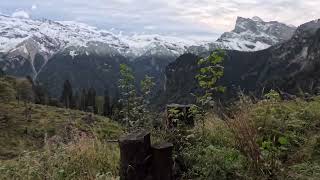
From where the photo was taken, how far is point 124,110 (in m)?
9.92

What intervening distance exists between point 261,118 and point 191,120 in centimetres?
126

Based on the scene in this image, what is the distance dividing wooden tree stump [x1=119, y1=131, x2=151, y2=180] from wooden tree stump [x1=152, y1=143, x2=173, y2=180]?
9 centimetres

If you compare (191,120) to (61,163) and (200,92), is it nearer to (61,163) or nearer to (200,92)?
(200,92)

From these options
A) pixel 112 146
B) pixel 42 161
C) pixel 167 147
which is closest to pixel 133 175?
pixel 167 147

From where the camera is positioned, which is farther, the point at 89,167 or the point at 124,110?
the point at 124,110

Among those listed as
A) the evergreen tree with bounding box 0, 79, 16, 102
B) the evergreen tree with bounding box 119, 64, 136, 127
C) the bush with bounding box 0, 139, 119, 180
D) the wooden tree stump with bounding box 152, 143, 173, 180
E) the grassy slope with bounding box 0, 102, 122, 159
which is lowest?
the grassy slope with bounding box 0, 102, 122, 159

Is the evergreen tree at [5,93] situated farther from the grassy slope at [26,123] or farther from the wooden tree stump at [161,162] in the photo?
the wooden tree stump at [161,162]

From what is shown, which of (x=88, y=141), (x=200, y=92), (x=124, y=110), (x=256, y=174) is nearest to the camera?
(x=256, y=174)

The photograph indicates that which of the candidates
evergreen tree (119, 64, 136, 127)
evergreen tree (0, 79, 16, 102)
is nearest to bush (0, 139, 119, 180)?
→ evergreen tree (119, 64, 136, 127)

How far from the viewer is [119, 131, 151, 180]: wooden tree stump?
6.37m

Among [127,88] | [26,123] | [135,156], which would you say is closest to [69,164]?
[135,156]

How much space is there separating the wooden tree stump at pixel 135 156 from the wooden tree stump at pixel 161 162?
0.09m

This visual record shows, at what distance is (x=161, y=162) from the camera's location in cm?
650

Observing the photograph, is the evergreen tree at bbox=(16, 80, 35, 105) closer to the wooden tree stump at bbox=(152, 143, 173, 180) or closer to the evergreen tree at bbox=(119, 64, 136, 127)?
the evergreen tree at bbox=(119, 64, 136, 127)
